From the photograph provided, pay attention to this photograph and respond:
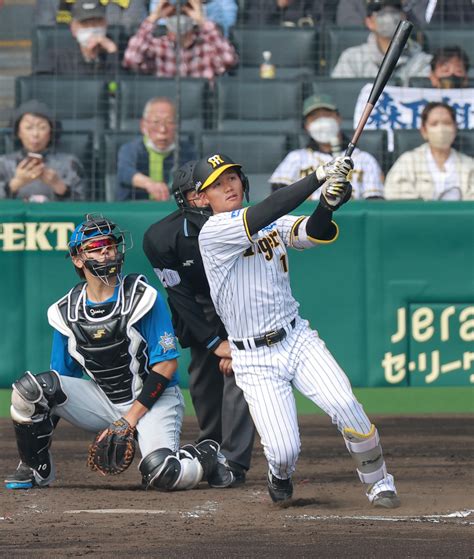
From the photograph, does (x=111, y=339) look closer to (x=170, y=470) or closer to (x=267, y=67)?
(x=170, y=470)

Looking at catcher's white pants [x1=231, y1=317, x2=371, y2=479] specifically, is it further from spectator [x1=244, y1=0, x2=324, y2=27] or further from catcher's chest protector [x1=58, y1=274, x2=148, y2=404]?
spectator [x1=244, y1=0, x2=324, y2=27]

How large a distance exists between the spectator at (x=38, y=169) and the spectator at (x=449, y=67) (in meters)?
2.95

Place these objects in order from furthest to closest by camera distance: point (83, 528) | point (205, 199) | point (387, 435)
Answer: point (387, 435), point (205, 199), point (83, 528)

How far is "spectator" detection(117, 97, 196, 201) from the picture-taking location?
945 cm

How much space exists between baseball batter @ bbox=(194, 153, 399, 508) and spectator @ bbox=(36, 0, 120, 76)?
175 inches

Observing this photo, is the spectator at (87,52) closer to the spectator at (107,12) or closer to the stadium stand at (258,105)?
the spectator at (107,12)

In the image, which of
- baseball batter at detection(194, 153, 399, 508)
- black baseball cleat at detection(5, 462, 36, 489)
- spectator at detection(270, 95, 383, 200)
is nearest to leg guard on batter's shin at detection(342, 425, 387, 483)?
baseball batter at detection(194, 153, 399, 508)

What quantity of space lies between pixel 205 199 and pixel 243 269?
1.77ft

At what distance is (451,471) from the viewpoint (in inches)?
264

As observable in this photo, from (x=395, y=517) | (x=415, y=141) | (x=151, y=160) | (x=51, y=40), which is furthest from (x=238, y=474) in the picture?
(x=51, y=40)

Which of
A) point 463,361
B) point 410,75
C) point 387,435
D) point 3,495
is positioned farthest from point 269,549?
point 410,75

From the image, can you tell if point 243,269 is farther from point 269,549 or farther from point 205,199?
point 269,549

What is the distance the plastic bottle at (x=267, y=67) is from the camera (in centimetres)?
1025

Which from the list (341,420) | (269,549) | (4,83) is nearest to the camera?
(269,549)
